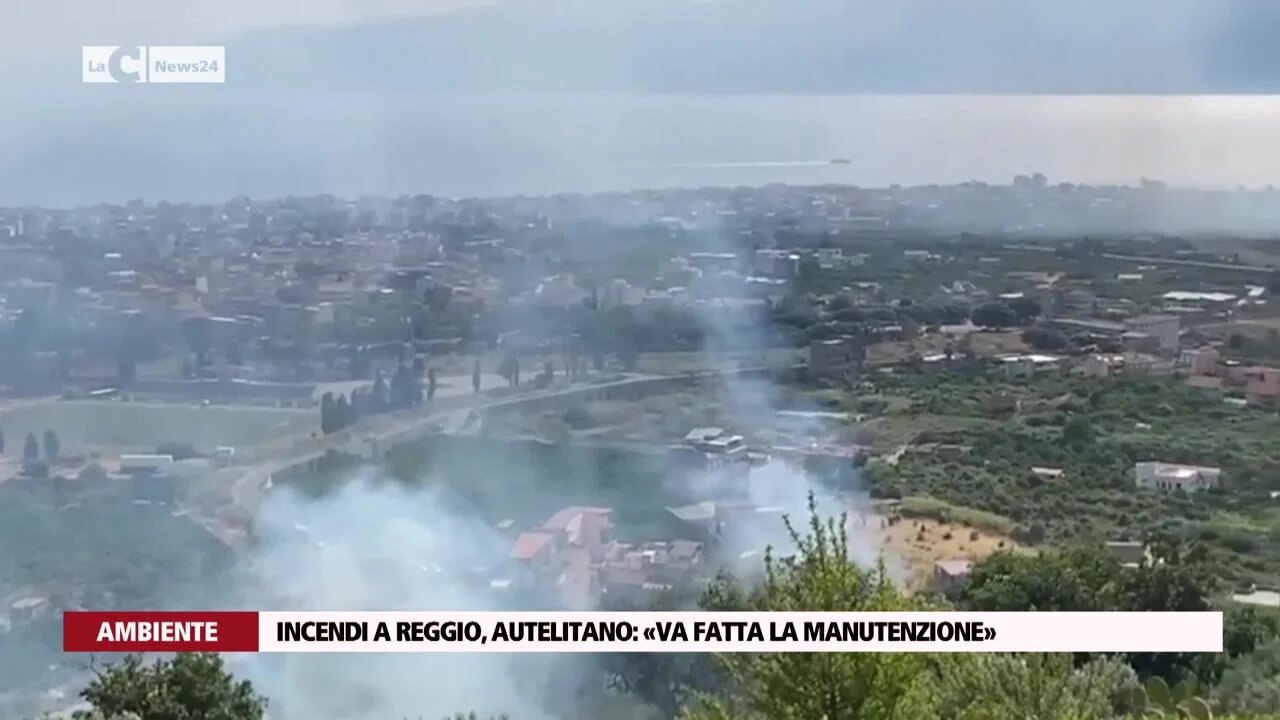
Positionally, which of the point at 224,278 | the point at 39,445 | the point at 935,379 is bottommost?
the point at 39,445

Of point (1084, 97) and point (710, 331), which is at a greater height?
point (1084, 97)

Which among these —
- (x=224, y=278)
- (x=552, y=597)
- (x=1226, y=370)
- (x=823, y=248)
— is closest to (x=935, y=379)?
(x=823, y=248)

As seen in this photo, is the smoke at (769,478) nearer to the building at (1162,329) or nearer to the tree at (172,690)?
the building at (1162,329)

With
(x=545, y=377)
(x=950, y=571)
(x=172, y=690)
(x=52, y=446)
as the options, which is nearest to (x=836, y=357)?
(x=950, y=571)

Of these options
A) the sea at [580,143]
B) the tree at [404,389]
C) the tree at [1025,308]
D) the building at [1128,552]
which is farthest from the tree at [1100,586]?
the tree at [404,389]

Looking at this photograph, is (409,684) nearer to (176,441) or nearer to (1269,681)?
(176,441)

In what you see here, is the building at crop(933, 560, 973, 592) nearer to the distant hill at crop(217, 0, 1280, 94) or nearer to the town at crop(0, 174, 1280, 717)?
the town at crop(0, 174, 1280, 717)

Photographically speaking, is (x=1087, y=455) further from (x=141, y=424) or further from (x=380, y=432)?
(x=141, y=424)
